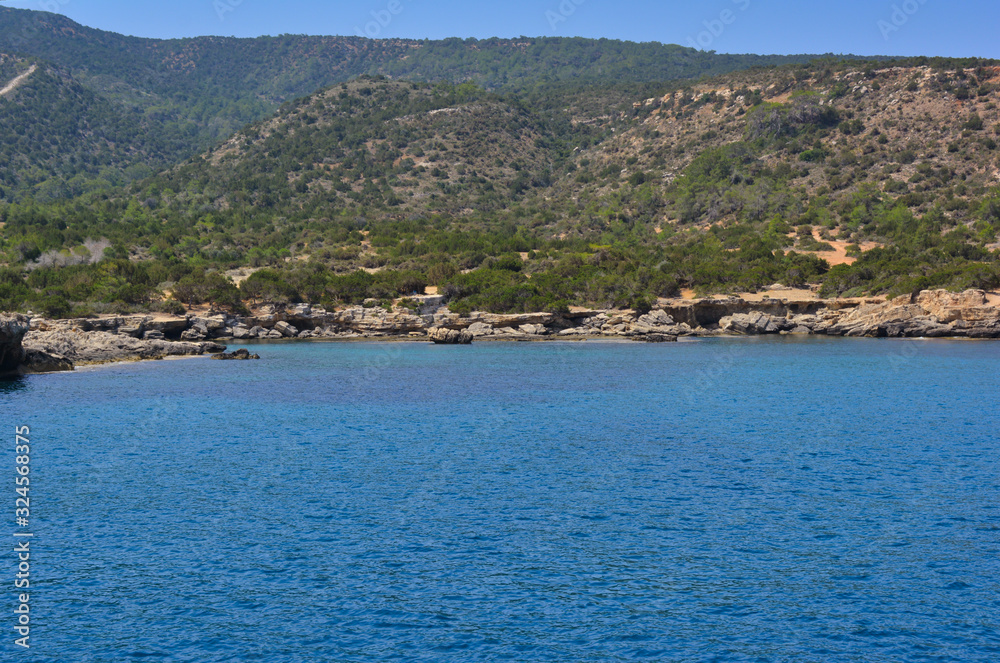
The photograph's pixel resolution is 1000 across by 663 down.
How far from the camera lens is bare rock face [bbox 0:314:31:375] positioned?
30.9 meters

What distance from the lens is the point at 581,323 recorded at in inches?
2212

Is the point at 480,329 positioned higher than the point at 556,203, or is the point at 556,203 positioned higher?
the point at 556,203

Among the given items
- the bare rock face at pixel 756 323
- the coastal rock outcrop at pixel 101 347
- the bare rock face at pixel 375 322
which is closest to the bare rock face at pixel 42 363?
the coastal rock outcrop at pixel 101 347

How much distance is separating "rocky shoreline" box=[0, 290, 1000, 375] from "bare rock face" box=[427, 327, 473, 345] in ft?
0.23

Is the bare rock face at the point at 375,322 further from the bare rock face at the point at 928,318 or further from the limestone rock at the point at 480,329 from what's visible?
the bare rock face at the point at 928,318

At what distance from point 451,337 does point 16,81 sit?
138m

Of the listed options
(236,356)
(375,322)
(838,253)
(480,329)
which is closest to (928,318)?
(838,253)

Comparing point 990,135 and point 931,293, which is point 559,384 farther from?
point 990,135

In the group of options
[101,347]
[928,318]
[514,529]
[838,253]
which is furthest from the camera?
[838,253]

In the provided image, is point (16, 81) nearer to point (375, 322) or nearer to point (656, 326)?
A: point (375, 322)

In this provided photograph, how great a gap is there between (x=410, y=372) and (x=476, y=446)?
55.2 feet

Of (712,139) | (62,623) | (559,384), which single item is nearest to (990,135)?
(712,139)

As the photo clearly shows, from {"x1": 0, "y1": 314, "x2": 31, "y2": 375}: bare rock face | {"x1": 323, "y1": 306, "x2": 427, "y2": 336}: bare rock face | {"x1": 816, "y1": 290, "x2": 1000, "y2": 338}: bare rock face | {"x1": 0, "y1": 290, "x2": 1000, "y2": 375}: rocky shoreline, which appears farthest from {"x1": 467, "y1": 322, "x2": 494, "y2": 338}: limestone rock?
{"x1": 0, "y1": 314, "x2": 31, "y2": 375}: bare rock face

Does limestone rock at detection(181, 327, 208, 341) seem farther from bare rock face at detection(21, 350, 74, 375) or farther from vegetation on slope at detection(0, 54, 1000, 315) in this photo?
bare rock face at detection(21, 350, 74, 375)
